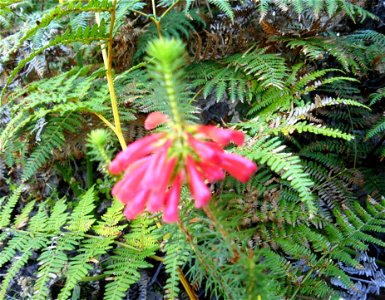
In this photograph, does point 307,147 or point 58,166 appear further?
point 58,166

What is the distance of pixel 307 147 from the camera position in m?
2.06

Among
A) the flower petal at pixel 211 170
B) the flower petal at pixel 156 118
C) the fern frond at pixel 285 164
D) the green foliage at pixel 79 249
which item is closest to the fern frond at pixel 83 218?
the green foliage at pixel 79 249

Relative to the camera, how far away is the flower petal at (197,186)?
32.4 inches

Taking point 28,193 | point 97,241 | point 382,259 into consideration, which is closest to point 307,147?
point 382,259

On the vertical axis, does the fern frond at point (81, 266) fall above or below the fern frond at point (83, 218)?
below

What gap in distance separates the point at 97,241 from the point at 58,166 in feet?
3.07

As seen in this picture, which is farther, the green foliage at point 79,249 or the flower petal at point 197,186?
the green foliage at point 79,249

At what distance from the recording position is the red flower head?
33.4 inches

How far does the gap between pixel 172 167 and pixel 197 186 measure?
71 mm

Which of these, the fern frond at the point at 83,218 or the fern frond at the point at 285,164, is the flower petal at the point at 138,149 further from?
the fern frond at the point at 83,218

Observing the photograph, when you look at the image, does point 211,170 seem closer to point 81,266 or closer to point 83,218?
point 81,266

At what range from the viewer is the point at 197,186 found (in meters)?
0.84

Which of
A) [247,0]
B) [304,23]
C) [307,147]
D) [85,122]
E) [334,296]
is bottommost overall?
[334,296]

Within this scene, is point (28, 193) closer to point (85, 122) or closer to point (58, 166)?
point (58, 166)
